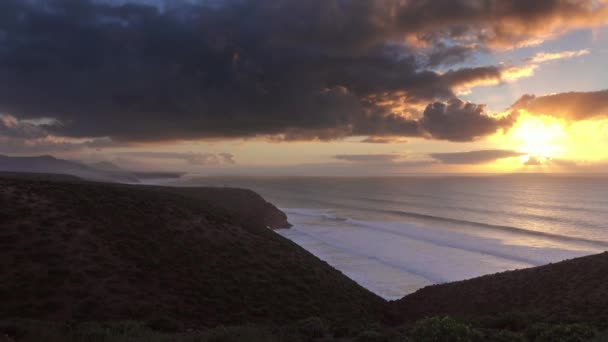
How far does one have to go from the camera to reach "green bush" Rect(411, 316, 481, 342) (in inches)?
439

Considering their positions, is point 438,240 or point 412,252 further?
point 438,240

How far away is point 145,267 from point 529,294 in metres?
24.2

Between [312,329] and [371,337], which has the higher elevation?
[371,337]

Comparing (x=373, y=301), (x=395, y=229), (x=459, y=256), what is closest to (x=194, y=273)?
(x=373, y=301)

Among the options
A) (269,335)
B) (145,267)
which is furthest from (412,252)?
(269,335)

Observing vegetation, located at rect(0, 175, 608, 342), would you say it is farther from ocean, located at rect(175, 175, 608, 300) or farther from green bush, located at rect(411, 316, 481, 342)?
ocean, located at rect(175, 175, 608, 300)

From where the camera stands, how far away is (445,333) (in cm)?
1142

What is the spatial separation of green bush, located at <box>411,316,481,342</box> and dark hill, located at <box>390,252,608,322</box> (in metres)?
9.40

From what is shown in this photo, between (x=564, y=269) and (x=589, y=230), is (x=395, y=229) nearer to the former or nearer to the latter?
(x=589, y=230)

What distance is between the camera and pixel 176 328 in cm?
1527

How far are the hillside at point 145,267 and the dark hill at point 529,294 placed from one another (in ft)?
12.5

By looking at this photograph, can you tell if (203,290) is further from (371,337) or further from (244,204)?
(244,204)

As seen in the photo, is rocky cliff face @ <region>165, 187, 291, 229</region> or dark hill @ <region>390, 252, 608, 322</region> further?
rocky cliff face @ <region>165, 187, 291, 229</region>

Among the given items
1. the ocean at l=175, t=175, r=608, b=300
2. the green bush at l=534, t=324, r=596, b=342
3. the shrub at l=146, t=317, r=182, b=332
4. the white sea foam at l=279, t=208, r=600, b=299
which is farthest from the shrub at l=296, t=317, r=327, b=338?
the white sea foam at l=279, t=208, r=600, b=299
